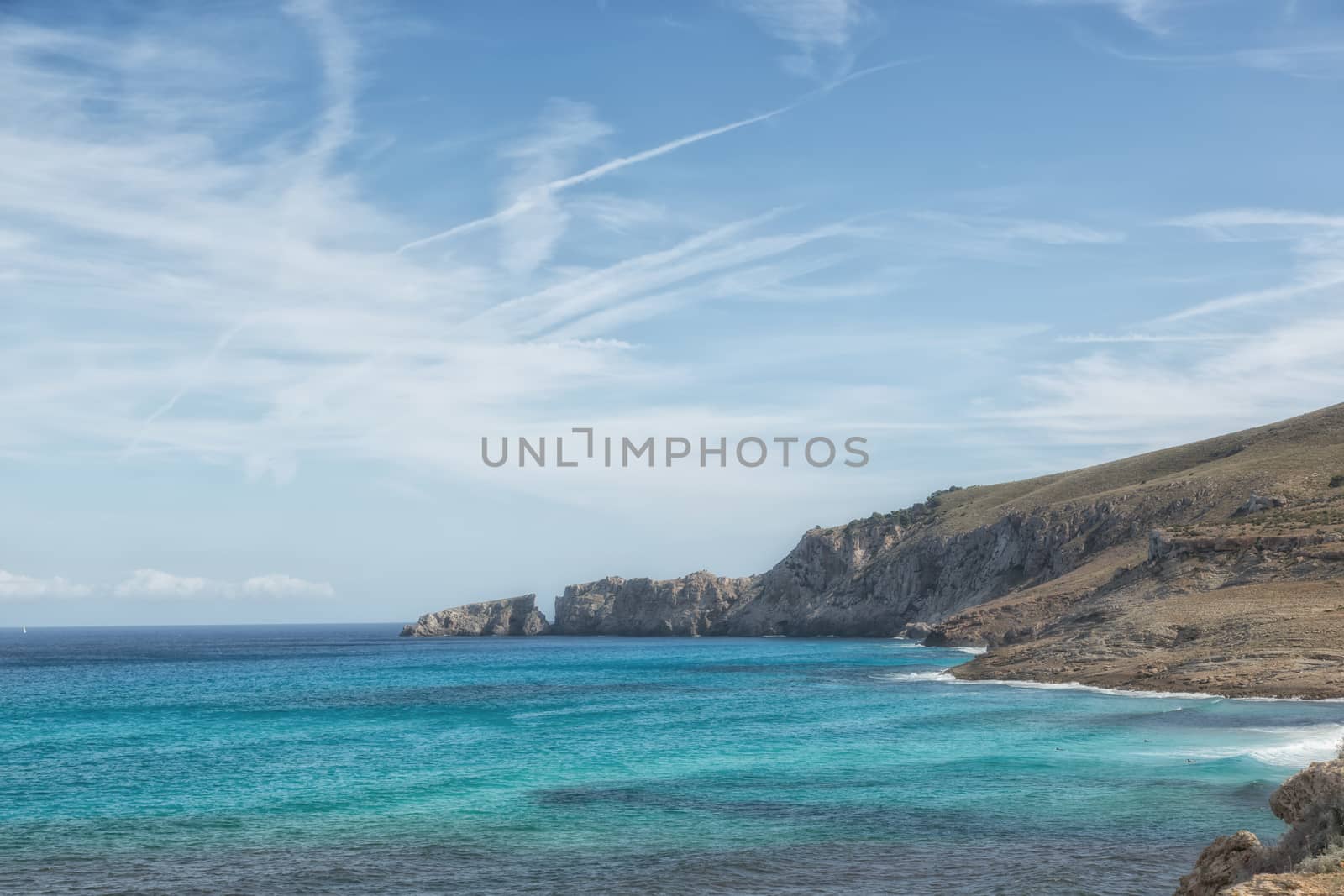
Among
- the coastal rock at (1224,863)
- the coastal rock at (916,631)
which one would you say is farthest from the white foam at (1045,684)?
the coastal rock at (916,631)

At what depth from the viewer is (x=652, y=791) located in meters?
32.0

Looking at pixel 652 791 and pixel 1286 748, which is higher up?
pixel 1286 748

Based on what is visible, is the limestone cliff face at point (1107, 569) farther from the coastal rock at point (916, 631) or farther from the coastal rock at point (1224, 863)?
the coastal rock at point (1224, 863)

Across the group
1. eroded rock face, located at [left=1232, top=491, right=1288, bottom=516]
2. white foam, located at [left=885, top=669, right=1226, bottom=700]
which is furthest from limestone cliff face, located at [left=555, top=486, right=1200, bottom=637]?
white foam, located at [left=885, top=669, right=1226, bottom=700]

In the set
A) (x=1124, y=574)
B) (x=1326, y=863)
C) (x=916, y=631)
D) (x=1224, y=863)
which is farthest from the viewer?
(x=916, y=631)

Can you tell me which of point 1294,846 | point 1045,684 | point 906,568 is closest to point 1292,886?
point 1294,846

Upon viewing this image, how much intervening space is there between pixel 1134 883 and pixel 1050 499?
115695 millimetres

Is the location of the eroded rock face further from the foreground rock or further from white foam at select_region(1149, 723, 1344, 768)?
the foreground rock

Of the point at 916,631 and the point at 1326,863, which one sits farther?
the point at 916,631

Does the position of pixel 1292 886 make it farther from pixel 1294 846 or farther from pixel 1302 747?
pixel 1302 747

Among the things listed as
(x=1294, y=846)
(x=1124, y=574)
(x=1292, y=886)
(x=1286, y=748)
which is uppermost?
(x=1124, y=574)

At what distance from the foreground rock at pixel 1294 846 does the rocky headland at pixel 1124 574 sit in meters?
39.5

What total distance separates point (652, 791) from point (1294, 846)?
2139cm

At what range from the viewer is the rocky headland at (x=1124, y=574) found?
56.3 m
